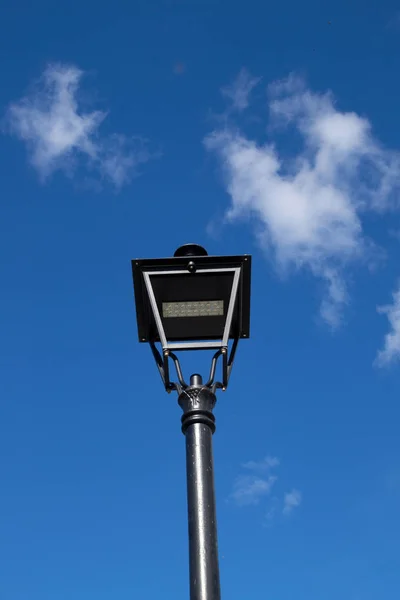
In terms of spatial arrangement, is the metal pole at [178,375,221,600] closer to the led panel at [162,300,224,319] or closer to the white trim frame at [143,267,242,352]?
the white trim frame at [143,267,242,352]

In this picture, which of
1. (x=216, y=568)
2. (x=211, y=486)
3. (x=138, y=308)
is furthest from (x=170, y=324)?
(x=216, y=568)

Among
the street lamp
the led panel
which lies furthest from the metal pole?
the led panel

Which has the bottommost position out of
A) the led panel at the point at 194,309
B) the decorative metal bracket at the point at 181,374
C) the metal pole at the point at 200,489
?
the metal pole at the point at 200,489

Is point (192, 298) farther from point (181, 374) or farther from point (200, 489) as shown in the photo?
point (200, 489)

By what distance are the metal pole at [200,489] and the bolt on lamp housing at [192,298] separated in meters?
0.30

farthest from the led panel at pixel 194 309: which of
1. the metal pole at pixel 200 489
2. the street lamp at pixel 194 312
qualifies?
the metal pole at pixel 200 489

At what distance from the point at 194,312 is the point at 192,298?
110mm

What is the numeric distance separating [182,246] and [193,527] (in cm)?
217

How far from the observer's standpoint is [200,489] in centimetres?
469

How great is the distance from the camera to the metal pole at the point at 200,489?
429 centimetres

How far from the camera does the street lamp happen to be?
5.20 m

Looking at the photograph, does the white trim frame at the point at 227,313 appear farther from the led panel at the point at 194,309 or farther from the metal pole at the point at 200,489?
the metal pole at the point at 200,489

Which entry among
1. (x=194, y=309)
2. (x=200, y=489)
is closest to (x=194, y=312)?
(x=194, y=309)

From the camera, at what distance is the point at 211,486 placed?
4.75 metres
